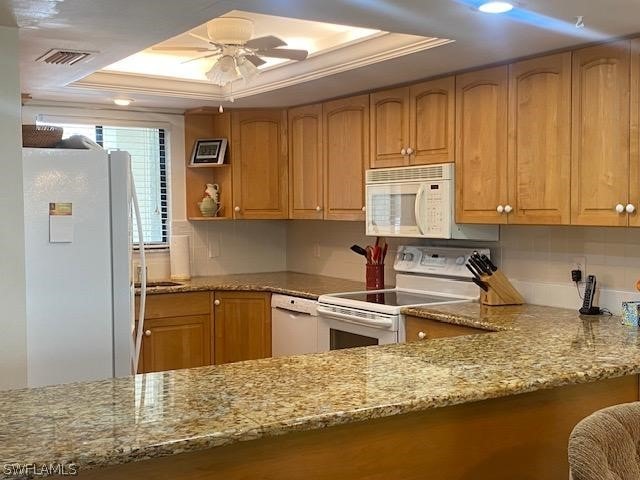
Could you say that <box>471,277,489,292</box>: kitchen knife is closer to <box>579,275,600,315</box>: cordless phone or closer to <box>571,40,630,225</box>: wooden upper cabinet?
<box>579,275,600,315</box>: cordless phone

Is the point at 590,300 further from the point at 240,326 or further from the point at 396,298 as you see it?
the point at 240,326

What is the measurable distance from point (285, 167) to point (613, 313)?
2.50 meters

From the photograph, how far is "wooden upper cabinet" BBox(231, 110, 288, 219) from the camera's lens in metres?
4.99

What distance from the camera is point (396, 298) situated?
3.99m

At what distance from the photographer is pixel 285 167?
501 centimetres

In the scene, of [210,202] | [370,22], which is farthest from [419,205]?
[210,202]

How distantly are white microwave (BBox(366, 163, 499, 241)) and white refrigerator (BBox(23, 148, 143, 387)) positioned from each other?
1.59m

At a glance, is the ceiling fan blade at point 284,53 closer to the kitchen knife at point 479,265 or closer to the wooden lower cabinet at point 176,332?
the kitchen knife at point 479,265

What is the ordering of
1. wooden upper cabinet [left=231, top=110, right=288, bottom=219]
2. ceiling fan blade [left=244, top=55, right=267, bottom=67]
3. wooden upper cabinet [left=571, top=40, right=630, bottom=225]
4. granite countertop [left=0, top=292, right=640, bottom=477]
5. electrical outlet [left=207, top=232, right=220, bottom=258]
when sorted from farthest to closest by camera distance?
electrical outlet [left=207, top=232, right=220, bottom=258], wooden upper cabinet [left=231, top=110, right=288, bottom=219], ceiling fan blade [left=244, top=55, right=267, bottom=67], wooden upper cabinet [left=571, top=40, right=630, bottom=225], granite countertop [left=0, top=292, right=640, bottom=477]

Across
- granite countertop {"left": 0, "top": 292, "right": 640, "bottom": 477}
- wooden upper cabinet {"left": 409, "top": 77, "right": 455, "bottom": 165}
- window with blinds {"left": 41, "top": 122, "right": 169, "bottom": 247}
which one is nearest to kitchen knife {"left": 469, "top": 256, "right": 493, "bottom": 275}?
wooden upper cabinet {"left": 409, "top": 77, "right": 455, "bottom": 165}

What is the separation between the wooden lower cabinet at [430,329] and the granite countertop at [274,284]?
778mm

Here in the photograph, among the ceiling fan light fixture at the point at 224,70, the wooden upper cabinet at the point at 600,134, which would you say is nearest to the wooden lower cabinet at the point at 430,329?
the wooden upper cabinet at the point at 600,134

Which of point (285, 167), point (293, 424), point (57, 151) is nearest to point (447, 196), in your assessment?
point (285, 167)

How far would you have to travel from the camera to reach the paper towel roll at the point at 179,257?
5039mm
